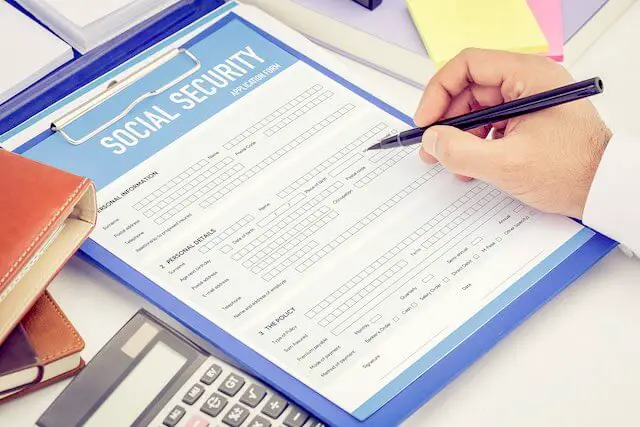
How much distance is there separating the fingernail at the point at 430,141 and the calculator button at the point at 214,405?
0.93 ft

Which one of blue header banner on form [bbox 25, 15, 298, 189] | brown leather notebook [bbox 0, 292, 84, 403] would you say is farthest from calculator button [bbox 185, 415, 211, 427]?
blue header banner on form [bbox 25, 15, 298, 189]

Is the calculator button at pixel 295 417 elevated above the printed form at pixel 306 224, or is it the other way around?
the printed form at pixel 306 224

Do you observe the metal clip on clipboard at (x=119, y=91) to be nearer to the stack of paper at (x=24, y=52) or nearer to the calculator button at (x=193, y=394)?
the stack of paper at (x=24, y=52)

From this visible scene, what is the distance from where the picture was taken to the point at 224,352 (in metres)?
0.67

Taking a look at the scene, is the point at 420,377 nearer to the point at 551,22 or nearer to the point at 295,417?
the point at 295,417

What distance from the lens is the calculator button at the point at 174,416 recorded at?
2.05ft

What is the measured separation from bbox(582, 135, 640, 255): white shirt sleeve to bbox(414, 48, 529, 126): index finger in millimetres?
122

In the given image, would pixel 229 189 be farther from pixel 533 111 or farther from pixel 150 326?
pixel 533 111

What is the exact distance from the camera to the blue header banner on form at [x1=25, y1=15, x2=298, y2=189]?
78cm

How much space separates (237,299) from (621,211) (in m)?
0.34

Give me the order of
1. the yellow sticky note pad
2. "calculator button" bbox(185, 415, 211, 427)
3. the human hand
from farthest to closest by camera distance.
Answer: the yellow sticky note pad, the human hand, "calculator button" bbox(185, 415, 211, 427)

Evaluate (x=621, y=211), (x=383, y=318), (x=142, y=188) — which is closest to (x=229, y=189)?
(x=142, y=188)

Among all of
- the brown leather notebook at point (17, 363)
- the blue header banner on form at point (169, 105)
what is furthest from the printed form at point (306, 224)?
the brown leather notebook at point (17, 363)

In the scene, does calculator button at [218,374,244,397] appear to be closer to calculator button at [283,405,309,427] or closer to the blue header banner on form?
calculator button at [283,405,309,427]
